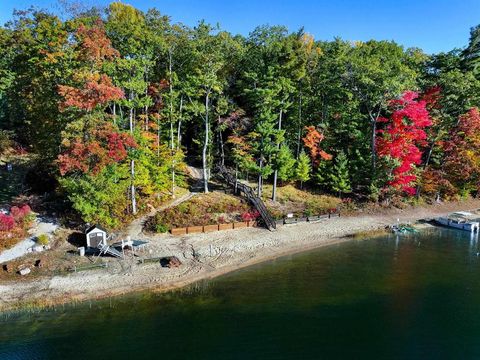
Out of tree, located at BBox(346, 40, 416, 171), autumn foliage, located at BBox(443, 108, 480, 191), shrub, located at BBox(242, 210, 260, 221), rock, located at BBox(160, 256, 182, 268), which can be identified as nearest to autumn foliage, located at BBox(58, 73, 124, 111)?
rock, located at BBox(160, 256, 182, 268)

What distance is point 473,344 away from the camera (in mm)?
19766

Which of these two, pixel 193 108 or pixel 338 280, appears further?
pixel 193 108

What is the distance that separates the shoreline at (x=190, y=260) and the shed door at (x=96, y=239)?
2.26m

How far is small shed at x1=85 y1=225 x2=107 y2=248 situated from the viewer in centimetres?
2927

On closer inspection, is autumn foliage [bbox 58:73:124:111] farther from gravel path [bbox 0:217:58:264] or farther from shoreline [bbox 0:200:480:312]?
shoreline [bbox 0:200:480:312]

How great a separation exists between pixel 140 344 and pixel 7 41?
152 ft

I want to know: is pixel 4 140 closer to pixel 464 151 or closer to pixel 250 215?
pixel 250 215

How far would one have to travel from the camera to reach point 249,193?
4131 centimetres

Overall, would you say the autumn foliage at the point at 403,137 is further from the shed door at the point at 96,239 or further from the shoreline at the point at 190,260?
the shed door at the point at 96,239

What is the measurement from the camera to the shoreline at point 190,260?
24375mm

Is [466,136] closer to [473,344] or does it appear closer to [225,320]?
[473,344]

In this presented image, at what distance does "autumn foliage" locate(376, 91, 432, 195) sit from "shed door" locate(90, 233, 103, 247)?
3263 centimetres

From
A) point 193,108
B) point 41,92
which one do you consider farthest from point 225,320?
point 41,92

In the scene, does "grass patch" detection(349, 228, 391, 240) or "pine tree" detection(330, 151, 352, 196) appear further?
"pine tree" detection(330, 151, 352, 196)
